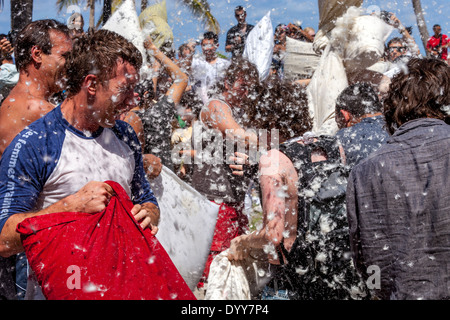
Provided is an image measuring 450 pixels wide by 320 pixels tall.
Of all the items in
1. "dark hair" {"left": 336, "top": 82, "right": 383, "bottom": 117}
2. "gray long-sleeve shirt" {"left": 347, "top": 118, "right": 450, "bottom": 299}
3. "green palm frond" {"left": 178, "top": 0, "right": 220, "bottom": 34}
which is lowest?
"gray long-sleeve shirt" {"left": 347, "top": 118, "right": 450, "bottom": 299}

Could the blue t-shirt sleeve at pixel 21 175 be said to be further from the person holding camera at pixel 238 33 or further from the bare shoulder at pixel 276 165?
the person holding camera at pixel 238 33

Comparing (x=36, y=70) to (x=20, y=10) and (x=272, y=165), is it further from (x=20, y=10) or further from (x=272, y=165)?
(x=20, y=10)

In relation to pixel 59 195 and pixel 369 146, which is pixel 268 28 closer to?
pixel 369 146

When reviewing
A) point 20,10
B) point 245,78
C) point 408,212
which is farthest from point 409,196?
point 20,10

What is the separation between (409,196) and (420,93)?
1.60 ft

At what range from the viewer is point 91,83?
2023 millimetres

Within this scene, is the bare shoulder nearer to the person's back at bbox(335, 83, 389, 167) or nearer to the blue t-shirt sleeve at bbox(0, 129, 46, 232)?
the person's back at bbox(335, 83, 389, 167)

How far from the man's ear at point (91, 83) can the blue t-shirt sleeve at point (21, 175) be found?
294mm

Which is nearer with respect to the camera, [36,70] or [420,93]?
[420,93]

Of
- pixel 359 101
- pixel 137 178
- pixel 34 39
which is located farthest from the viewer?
pixel 359 101

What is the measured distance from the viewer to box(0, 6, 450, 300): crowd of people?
1.93 m

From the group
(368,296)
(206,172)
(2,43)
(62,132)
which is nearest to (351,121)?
(206,172)

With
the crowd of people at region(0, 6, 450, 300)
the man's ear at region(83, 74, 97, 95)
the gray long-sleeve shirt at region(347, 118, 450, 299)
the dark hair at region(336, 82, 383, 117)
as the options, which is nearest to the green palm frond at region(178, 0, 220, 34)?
the dark hair at region(336, 82, 383, 117)

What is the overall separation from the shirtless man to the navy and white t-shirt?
18.8 inches
